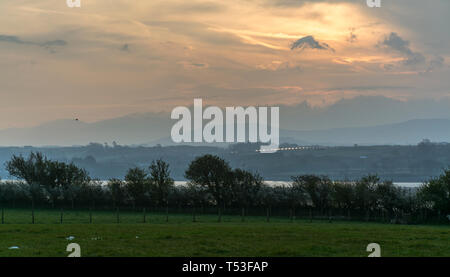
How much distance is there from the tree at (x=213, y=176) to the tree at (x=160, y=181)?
14.5ft

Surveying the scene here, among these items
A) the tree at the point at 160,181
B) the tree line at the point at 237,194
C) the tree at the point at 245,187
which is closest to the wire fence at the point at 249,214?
the tree line at the point at 237,194

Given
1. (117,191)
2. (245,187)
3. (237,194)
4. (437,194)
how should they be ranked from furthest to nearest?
(245,187) < (237,194) < (117,191) < (437,194)

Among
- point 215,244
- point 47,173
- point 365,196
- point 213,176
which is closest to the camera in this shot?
point 215,244

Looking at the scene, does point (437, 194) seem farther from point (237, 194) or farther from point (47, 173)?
point (47, 173)

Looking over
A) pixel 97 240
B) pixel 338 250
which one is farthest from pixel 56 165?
pixel 338 250

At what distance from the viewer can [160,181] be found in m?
85.5

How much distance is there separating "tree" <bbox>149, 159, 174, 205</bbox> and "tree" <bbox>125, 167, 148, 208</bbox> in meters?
1.38

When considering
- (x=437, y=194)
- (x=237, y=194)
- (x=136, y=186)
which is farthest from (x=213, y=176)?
(x=437, y=194)

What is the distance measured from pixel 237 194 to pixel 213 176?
8.54 m

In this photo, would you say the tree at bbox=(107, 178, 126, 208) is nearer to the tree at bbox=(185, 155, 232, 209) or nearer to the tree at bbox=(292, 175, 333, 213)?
the tree at bbox=(185, 155, 232, 209)

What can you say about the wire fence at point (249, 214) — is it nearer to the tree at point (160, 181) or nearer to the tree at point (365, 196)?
the tree at point (365, 196)

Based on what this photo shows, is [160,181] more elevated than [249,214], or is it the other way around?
[160,181]

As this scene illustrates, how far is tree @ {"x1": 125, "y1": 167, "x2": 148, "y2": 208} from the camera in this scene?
7969 cm

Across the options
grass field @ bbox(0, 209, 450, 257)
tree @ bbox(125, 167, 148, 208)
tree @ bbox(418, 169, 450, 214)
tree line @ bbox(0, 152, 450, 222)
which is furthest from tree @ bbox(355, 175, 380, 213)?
grass field @ bbox(0, 209, 450, 257)
